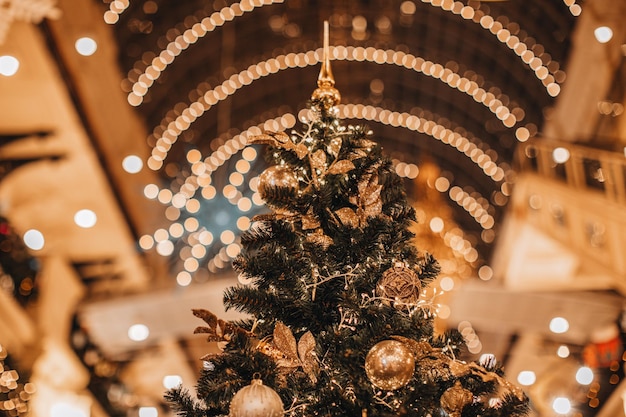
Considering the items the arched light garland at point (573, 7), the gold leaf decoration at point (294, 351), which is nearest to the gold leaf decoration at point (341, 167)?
the gold leaf decoration at point (294, 351)

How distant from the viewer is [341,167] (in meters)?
2.88

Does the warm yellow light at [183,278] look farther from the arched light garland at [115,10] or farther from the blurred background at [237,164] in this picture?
the arched light garland at [115,10]

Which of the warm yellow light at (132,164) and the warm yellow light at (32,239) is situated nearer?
the warm yellow light at (32,239)

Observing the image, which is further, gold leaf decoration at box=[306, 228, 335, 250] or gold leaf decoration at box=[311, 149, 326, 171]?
gold leaf decoration at box=[311, 149, 326, 171]

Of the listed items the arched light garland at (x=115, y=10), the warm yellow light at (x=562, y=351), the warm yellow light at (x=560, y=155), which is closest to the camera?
the warm yellow light at (x=560, y=155)

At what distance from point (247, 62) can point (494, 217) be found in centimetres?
528

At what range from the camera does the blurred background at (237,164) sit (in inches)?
323

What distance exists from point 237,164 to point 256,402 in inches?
336

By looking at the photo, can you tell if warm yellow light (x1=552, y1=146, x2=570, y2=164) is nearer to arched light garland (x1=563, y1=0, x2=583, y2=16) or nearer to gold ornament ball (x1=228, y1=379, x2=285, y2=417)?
arched light garland (x1=563, y1=0, x2=583, y2=16)

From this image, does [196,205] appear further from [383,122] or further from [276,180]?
[276,180]

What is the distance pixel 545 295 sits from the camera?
10.0 meters

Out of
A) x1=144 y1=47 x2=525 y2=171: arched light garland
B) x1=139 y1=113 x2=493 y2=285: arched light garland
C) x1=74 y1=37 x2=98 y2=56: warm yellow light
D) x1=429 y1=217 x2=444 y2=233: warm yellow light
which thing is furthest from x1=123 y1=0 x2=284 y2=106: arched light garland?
x1=429 y1=217 x2=444 y2=233: warm yellow light

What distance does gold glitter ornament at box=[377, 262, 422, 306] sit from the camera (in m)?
2.68

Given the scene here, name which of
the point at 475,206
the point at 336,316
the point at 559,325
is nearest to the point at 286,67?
the point at 559,325
